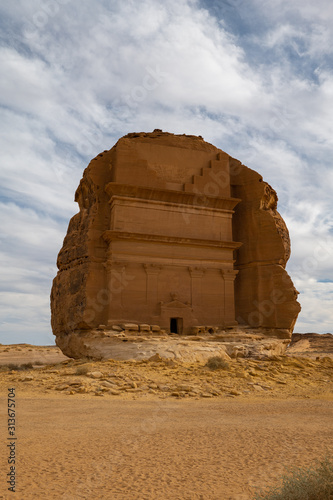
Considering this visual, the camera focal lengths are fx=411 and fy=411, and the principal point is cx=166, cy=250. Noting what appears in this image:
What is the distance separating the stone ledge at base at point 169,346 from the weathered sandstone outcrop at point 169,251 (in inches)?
13.1

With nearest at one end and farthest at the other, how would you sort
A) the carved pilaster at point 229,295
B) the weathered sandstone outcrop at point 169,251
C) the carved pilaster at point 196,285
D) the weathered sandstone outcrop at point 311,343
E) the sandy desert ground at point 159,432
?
the sandy desert ground at point 159,432 < the weathered sandstone outcrop at point 169,251 < the carved pilaster at point 196,285 < the carved pilaster at point 229,295 < the weathered sandstone outcrop at point 311,343

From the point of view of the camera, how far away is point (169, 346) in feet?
49.9

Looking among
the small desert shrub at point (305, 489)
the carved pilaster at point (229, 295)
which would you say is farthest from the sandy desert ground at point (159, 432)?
the carved pilaster at point (229, 295)

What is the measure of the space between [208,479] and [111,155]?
1911 cm

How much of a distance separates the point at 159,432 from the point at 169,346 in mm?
8991

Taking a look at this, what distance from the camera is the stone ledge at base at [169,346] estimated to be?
14.8 meters

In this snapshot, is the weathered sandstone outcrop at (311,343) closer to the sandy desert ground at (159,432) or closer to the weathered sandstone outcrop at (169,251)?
the weathered sandstone outcrop at (169,251)

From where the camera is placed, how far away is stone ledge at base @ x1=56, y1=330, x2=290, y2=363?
14793mm

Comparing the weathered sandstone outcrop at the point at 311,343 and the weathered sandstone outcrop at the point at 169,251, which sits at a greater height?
the weathered sandstone outcrop at the point at 169,251

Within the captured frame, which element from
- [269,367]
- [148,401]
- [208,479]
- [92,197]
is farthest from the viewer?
[92,197]

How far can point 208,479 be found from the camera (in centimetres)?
430

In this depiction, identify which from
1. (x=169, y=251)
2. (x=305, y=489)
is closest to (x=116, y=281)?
(x=169, y=251)

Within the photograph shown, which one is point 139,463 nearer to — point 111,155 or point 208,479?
point 208,479

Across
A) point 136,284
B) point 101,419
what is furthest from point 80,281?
point 101,419
